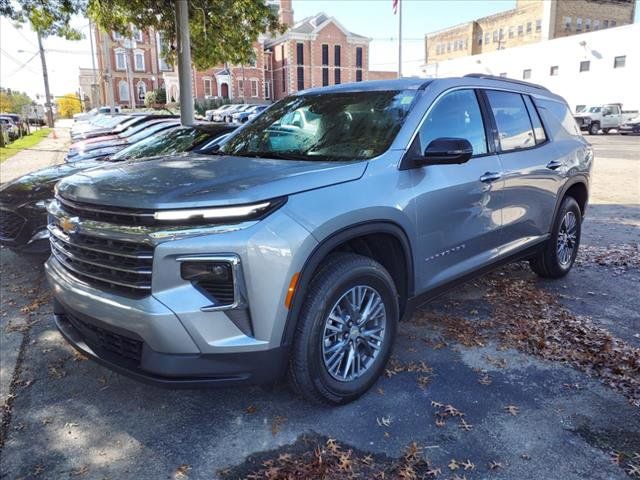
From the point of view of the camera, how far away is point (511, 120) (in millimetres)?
4453

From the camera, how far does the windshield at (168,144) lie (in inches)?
296

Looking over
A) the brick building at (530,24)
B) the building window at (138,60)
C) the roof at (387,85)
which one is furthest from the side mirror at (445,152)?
the building window at (138,60)

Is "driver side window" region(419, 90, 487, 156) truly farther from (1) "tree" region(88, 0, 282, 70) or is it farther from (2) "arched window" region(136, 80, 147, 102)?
(2) "arched window" region(136, 80, 147, 102)

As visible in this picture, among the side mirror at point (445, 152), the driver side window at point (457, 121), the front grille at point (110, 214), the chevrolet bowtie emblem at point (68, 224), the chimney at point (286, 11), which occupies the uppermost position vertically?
the chimney at point (286, 11)

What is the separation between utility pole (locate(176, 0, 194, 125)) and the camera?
10.9 meters

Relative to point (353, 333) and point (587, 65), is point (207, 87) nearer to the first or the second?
point (587, 65)

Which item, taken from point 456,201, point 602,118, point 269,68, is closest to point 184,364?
point 456,201

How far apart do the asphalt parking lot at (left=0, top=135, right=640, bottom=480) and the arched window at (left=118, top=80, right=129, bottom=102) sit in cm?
6884

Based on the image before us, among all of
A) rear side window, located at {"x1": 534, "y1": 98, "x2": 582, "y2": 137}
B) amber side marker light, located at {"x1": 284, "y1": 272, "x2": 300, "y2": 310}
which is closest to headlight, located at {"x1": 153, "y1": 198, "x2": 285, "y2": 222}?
amber side marker light, located at {"x1": 284, "y1": 272, "x2": 300, "y2": 310}

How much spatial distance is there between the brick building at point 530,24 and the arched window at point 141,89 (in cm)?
4293

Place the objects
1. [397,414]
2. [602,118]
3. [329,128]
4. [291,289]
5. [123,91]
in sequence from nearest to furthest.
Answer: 1. [291,289]
2. [397,414]
3. [329,128]
4. [602,118]
5. [123,91]

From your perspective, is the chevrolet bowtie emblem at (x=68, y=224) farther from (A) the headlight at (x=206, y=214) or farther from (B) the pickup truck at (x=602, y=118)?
(B) the pickup truck at (x=602, y=118)

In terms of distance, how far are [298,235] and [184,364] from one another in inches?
32.8

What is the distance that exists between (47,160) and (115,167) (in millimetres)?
16518
